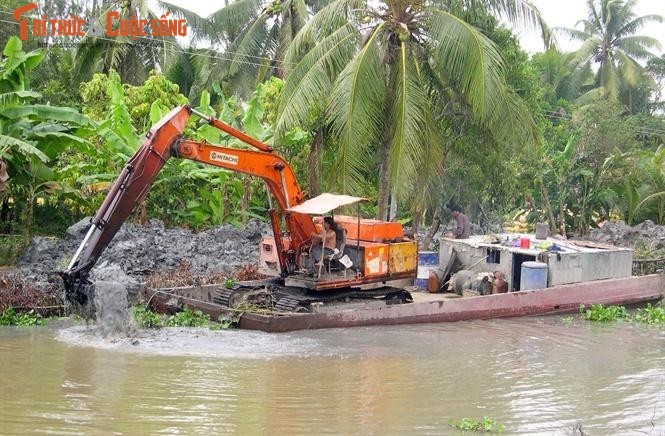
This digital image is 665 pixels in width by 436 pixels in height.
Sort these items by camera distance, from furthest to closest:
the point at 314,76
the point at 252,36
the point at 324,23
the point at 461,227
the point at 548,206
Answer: the point at 252,36
the point at 548,206
the point at 324,23
the point at 461,227
the point at 314,76

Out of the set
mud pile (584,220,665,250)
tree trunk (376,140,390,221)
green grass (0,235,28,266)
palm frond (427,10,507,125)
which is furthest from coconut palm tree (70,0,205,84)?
mud pile (584,220,665,250)

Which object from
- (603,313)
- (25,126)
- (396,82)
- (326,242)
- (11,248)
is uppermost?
(396,82)

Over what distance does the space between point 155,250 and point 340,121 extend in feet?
16.8

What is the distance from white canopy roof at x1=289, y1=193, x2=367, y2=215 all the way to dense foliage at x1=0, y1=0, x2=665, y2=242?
127 inches

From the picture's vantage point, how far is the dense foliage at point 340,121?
733 inches

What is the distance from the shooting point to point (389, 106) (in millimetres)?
19578

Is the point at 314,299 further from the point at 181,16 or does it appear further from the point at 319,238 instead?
the point at 181,16

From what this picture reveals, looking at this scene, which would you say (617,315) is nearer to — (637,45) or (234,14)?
(234,14)

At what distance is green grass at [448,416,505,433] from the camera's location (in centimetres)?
905

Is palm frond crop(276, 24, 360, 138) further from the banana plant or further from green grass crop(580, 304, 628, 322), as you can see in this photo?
green grass crop(580, 304, 628, 322)

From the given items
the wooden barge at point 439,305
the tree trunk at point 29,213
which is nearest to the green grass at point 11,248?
the tree trunk at point 29,213

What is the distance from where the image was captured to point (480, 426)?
9133 mm

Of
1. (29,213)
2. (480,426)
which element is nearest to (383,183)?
(29,213)

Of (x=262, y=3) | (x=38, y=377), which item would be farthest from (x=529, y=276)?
(x=262, y=3)
